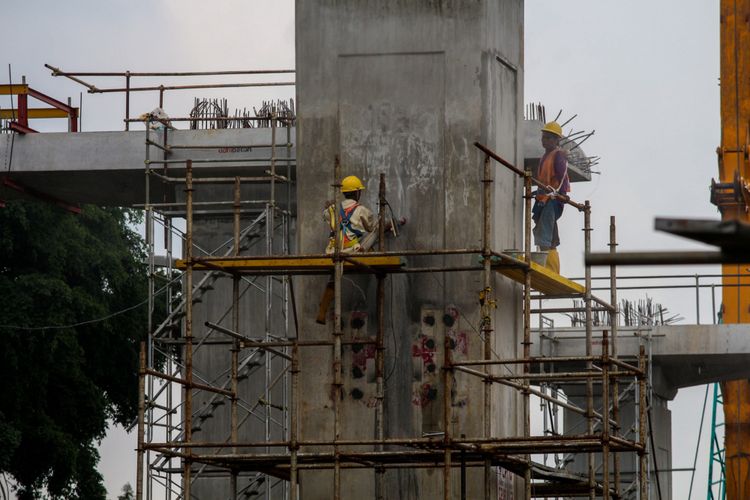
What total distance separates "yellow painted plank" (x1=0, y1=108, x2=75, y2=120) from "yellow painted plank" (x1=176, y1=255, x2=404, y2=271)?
12.6 m

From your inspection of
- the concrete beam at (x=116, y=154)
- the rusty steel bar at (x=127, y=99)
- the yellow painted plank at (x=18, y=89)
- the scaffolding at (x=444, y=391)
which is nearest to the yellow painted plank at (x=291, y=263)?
the scaffolding at (x=444, y=391)

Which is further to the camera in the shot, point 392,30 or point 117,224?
point 117,224

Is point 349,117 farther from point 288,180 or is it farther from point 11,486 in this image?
point 11,486

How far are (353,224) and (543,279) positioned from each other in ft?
8.25

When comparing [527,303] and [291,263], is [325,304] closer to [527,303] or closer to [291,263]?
[291,263]

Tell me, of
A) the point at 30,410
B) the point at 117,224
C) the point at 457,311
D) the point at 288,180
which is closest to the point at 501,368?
the point at 457,311

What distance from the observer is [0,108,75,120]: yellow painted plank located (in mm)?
34094

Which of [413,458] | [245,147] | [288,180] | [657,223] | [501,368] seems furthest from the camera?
[245,147]

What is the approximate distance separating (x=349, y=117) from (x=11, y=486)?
22.3 meters

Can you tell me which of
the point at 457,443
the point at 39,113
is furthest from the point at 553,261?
the point at 39,113

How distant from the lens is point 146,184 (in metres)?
31.6

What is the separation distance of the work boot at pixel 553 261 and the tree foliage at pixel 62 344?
1869cm

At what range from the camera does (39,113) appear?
3428cm

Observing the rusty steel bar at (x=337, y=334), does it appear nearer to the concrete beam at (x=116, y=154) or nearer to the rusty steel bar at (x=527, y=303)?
the rusty steel bar at (x=527, y=303)
